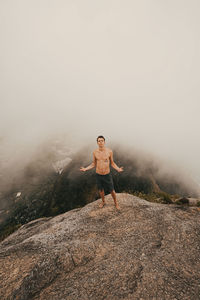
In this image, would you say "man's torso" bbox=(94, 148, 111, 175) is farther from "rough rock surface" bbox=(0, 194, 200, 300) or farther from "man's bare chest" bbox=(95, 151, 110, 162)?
"rough rock surface" bbox=(0, 194, 200, 300)

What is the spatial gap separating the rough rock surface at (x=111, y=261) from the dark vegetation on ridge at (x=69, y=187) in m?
11.3

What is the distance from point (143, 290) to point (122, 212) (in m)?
5.85

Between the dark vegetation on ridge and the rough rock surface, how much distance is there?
1131cm

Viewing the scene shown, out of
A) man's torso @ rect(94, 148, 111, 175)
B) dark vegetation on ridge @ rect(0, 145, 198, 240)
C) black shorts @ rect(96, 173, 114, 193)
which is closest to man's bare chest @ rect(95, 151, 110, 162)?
man's torso @ rect(94, 148, 111, 175)

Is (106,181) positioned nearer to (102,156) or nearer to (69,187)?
(102,156)

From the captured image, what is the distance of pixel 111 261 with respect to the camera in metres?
7.55

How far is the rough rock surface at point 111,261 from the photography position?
20.0 ft

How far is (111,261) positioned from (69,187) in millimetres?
74966

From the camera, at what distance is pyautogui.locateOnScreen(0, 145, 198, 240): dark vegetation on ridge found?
73562 mm

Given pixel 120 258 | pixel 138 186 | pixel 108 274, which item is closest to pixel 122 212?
pixel 120 258

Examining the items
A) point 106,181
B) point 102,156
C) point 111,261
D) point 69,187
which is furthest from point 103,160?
point 69,187

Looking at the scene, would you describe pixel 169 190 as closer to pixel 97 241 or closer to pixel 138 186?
pixel 138 186

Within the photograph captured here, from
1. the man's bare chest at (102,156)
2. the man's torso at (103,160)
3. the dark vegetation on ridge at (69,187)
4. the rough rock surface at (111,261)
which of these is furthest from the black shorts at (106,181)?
the dark vegetation on ridge at (69,187)

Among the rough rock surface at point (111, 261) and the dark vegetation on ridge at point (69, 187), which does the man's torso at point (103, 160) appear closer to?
the rough rock surface at point (111, 261)
